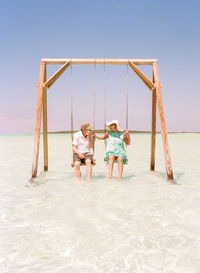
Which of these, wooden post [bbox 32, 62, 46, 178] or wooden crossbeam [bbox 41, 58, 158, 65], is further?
wooden crossbeam [bbox 41, 58, 158, 65]

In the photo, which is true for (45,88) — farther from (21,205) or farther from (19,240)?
(19,240)

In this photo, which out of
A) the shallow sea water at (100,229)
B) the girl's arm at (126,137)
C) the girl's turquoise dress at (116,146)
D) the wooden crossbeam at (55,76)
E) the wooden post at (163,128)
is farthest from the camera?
the wooden crossbeam at (55,76)

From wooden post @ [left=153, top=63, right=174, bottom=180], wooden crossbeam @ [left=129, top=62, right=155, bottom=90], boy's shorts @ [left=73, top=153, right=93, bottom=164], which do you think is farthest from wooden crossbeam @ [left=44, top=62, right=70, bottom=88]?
wooden post @ [left=153, top=63, right=174, bottom=180]

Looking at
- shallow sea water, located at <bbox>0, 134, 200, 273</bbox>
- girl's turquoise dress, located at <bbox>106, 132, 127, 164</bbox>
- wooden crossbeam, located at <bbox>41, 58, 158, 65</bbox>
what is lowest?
shallow sea water, located at <bbox>0, 134, 200, 273</bbox>

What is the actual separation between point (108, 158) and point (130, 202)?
215cm

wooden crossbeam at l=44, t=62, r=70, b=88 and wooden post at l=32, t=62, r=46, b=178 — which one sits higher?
wooden crossbeam at l=44, t=62, r=70, b=88

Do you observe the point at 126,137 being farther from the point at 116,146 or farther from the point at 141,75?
the point at 141,75

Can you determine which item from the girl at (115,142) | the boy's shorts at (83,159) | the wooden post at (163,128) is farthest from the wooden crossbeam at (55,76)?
the wooden post at (163,128)

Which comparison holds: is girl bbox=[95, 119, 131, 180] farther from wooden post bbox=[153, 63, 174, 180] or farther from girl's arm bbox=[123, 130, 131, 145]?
wooden post bbox=[153, 63, 174, 180]

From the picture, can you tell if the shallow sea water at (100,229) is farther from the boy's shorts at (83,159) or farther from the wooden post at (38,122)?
the boy's shorts at (83,159)

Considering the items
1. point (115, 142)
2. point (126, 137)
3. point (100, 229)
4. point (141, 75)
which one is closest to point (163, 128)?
point (126, 137)

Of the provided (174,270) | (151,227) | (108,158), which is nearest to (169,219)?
(151,227)

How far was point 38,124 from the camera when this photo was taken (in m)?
6.37

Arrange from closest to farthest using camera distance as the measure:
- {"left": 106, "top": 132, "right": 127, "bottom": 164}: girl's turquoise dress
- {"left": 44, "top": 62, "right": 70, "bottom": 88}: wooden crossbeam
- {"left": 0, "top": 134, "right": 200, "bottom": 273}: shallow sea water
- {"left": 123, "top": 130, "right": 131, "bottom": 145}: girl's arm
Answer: {"left": 0, "top": 134, "right": 200, "bottom": 273}: shallow sea water < {"left": 123, "top": 130, "right": 131, "bottom": 145}: girl's arm < {"left": 106, "top": 132, "right": 127, "bottom": 164}: girl's turquoise dress < {"left": 44, "top": 62, "right": 70, "bottom": 88}: wooden crossbeam
